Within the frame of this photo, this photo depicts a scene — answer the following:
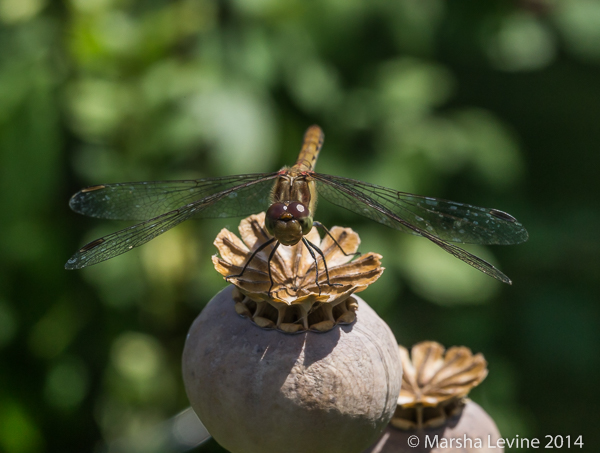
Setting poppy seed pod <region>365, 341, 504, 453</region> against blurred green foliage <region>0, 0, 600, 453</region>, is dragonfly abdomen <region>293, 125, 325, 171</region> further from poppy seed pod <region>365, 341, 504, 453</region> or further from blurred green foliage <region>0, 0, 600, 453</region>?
blurred green foliage <region>0, 0, 600, 453</region>

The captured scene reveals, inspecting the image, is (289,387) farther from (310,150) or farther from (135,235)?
(310,150)

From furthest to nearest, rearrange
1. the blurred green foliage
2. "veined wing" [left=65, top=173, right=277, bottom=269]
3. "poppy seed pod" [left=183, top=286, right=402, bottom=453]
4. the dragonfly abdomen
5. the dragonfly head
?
the blurred green foliage
the dragonfly abdomen
"veined wing" [left=65, top=173, right=277, bottom=269]
the dragonfly head
"poppy seed pod" [left=183, top=286, right=402, bottom=453]

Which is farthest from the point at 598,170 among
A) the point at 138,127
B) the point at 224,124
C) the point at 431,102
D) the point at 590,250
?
the point at 138,127

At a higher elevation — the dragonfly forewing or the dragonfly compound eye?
the dragonfly compound eye

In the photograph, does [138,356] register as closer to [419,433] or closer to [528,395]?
[419,433]

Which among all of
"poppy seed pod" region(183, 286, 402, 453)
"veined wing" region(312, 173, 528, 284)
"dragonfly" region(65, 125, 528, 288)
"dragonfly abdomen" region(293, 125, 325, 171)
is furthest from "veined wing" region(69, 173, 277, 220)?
"poppy seed pod" region(183, 286, 402, 453)

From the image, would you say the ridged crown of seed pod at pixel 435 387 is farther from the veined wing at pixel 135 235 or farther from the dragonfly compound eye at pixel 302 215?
the veined wing at pixel 135 235
